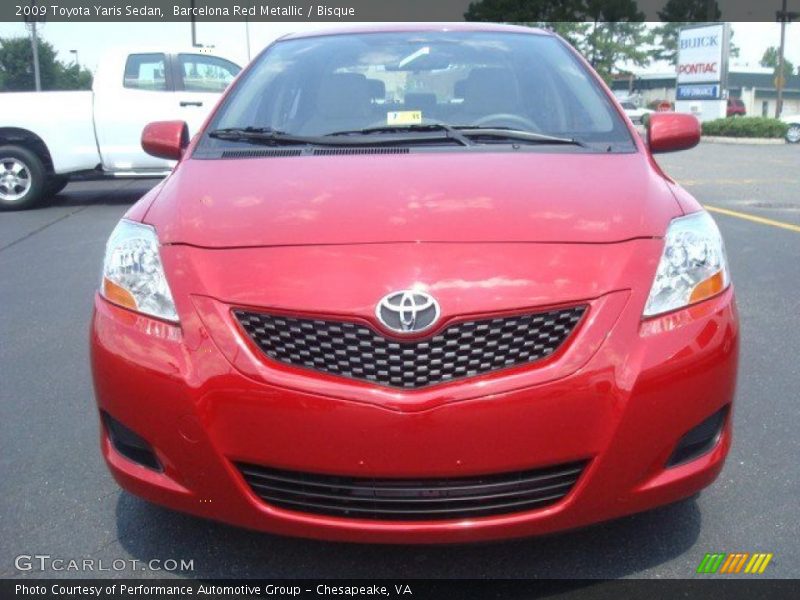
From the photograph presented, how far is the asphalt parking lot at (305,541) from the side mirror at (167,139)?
45.5 inches

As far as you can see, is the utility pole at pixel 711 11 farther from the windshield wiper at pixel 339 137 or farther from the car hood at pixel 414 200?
the car hood at pixel 414 200

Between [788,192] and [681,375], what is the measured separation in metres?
11.2

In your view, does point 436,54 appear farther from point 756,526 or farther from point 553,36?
point 756,526

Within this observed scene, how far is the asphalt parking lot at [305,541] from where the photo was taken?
2.65 metres

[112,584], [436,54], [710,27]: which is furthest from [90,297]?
[710,27]

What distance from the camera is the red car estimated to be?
2.25 m

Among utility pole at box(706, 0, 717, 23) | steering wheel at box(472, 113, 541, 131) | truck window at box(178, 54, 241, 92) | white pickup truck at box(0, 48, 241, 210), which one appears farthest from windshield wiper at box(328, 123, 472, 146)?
utility pole at box(706, 0, 717, 23)

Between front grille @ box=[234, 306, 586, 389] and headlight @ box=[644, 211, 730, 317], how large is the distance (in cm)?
31

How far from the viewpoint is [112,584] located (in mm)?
2570

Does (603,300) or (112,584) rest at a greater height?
(603,300)

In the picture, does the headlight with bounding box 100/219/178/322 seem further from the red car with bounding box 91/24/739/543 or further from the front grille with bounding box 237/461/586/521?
the front grille with bounding box 237/461/586/521

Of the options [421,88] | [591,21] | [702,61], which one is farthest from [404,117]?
[591,21]

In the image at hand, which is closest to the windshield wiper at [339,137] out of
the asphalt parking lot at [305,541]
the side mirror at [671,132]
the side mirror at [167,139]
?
the side mirror at [167,139]

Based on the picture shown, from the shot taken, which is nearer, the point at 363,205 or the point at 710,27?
the point at 363,205
